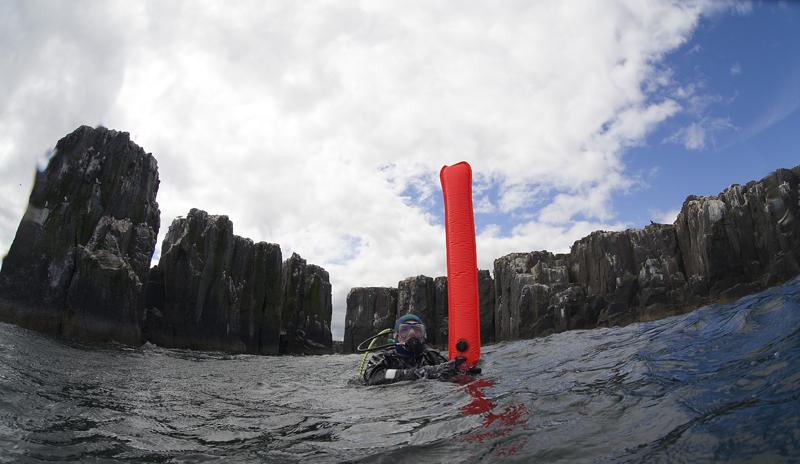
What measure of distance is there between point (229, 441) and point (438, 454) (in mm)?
2079

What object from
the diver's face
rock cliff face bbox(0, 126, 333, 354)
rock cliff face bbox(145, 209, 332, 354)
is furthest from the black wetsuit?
rock cliff face bbox(145, 209, 332, 354)

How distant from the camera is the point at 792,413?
275 cm

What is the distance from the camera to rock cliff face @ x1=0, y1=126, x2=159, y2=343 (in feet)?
52.7

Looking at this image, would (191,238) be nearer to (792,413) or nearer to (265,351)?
(265,351)

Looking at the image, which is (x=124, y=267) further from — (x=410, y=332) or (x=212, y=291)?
(x=410, y=332)

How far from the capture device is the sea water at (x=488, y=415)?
9.68ft

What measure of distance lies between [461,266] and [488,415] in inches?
165

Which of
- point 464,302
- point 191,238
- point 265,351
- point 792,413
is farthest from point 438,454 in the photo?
point 265,351

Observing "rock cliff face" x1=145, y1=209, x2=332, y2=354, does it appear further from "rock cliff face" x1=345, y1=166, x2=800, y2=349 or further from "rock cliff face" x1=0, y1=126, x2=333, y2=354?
"rock cliff face" x1=345, y1=166, x2=800, y2=349

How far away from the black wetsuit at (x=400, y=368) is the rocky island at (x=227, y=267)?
13.4 m

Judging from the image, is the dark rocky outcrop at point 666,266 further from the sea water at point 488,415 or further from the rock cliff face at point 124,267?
the rock cliff face at point 124,267

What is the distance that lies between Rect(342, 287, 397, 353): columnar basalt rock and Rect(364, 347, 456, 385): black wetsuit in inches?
942

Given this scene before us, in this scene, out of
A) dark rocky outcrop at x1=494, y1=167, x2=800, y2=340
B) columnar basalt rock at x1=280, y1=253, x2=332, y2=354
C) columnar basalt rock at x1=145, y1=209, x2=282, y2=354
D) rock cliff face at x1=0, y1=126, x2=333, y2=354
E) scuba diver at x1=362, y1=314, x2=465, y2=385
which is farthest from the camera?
columnar basalt rock at x1=280, y1=253, x2=332, y2=354

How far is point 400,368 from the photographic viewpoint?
779 centimetres
